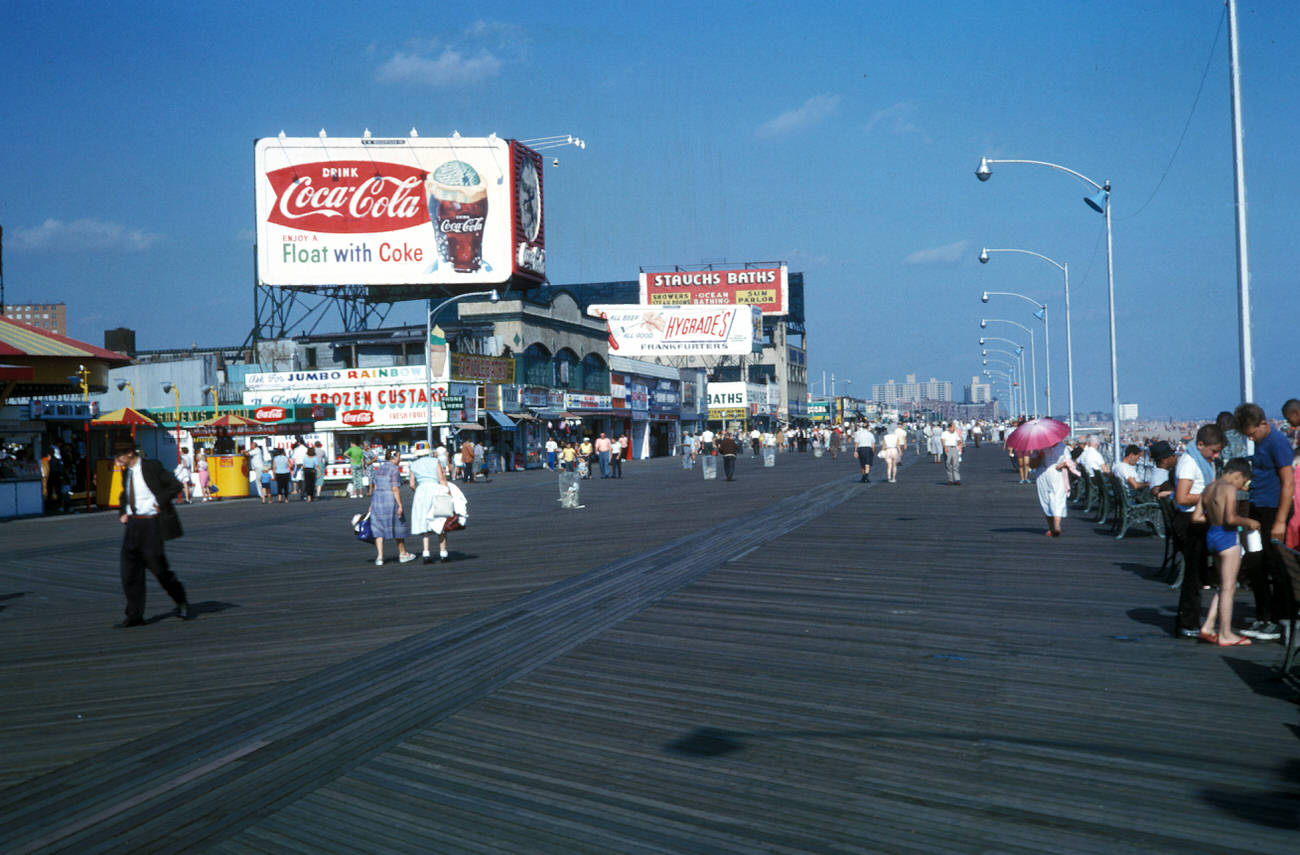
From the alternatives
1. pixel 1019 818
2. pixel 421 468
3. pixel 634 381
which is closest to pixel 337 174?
pixel 634 381

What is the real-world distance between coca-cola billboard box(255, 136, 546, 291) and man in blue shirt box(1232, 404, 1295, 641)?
4574 centimetres

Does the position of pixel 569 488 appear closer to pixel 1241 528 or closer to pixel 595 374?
pixel 1241 528

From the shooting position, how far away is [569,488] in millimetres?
25453

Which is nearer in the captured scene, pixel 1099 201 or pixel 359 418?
pixel 1099 201

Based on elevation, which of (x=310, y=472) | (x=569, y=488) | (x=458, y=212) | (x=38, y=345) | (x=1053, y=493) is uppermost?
(x=458, y=212)

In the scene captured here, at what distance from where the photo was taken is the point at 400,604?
11.2 metres

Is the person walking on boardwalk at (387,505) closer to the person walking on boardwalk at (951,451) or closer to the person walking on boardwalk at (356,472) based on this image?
the person walking on boardwalk at (951,451)

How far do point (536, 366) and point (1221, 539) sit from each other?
52768mm

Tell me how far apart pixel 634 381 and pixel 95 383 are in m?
44.7

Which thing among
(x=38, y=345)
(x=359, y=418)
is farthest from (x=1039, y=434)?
(x=359, y=418)

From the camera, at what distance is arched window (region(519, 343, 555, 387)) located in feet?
190

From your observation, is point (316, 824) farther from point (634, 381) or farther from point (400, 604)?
point (634, 381)

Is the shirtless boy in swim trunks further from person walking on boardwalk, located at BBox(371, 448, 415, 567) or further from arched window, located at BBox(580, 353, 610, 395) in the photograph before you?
arched window, located at BBox(580, 353, 610, 395)

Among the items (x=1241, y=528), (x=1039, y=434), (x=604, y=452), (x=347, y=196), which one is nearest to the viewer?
(x=1241, y=528)
